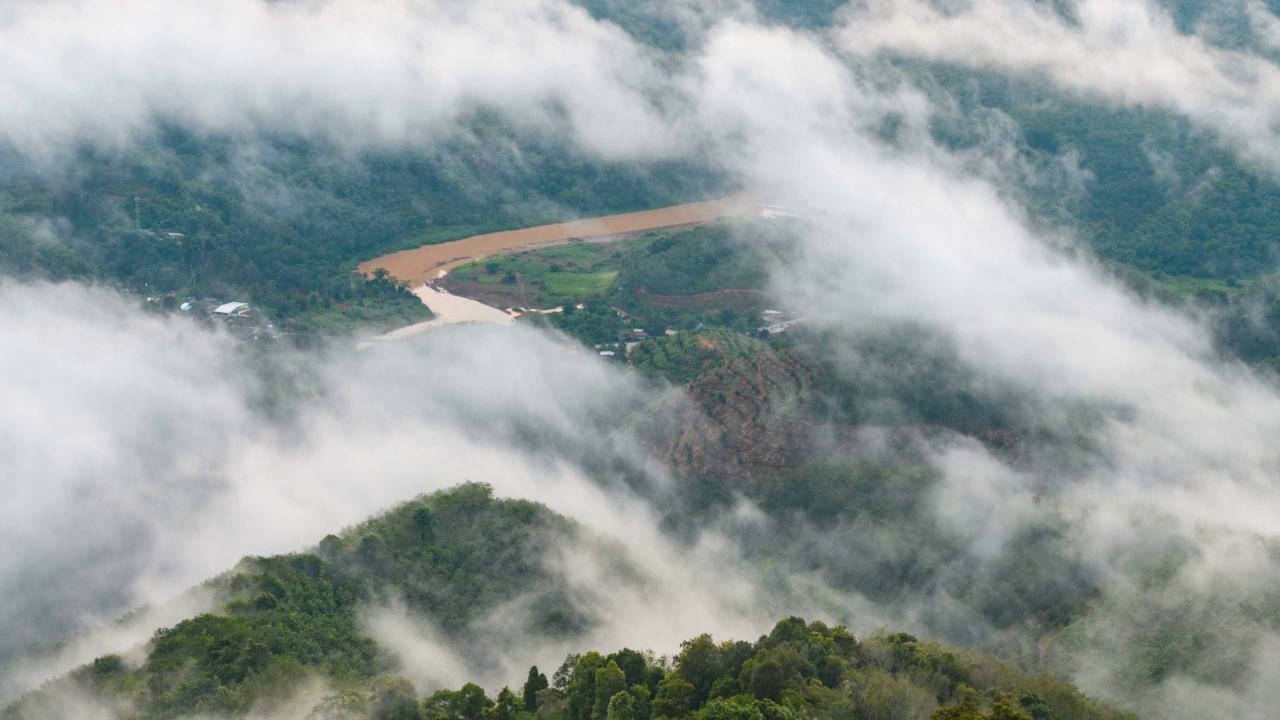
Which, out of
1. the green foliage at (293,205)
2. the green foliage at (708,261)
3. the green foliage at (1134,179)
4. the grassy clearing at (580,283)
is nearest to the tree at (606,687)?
the green foliage at (293,205)

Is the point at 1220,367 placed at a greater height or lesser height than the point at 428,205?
greater

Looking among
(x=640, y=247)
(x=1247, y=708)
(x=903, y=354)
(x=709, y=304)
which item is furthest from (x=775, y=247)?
(x=1247, y=708)

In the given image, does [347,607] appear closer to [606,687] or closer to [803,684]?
[606,687]

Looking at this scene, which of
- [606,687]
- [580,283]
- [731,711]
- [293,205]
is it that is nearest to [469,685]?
[606,687]

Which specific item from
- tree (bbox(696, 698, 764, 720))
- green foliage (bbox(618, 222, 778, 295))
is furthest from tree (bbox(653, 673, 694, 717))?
green foliage (bbox(618, 222, 778, 295))

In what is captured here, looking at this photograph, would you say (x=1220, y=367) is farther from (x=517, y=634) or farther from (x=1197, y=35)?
(x=1197, y=35)

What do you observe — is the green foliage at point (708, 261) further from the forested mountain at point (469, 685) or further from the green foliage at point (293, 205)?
the forested mountain at point (469, 685)
